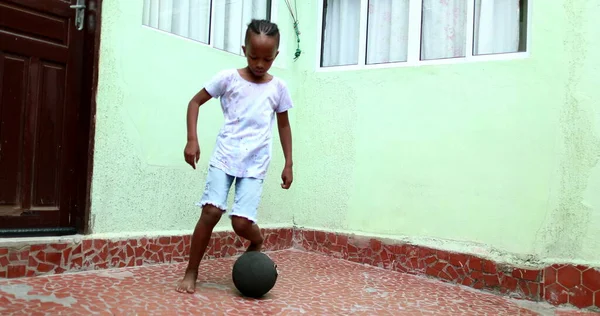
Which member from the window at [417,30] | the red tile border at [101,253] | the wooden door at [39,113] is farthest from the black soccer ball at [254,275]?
the window at [417,30]

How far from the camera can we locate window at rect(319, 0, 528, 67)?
4047mm

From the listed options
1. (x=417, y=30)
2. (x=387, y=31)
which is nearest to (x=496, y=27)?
(x=417, y=30)

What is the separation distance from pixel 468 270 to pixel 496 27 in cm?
190

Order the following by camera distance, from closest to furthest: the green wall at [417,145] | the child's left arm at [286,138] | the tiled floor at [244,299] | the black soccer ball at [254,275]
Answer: the tiled floor at [244,299] → the black soccer ball at [254,275] → the child's left arm at [286,138] → the green wall at [417,145]

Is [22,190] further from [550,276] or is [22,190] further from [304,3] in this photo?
[550,276]

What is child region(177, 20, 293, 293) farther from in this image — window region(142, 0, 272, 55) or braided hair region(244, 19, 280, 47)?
window region(142, 0, 272, 55)

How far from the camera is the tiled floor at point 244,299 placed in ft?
8.95

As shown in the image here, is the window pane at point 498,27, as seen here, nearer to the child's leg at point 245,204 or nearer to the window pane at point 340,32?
the window pane at point 340,32

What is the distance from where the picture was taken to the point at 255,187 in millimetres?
3238

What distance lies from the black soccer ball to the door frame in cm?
117

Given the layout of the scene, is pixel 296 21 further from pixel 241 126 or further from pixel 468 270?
pixel 468 270

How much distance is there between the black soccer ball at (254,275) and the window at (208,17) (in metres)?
2.00

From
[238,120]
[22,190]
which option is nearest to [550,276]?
[238,120]

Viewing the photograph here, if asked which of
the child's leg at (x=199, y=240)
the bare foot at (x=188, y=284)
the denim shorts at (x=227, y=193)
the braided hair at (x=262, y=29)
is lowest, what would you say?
the bare foot at (x=188, y=284)
